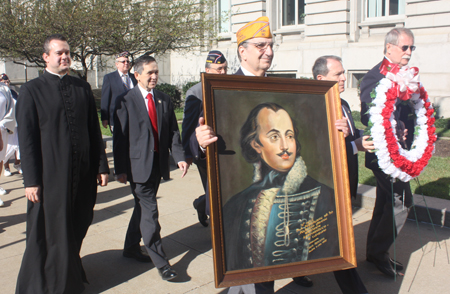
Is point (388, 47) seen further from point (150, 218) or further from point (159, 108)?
point (150, 218)

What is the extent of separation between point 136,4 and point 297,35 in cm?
649

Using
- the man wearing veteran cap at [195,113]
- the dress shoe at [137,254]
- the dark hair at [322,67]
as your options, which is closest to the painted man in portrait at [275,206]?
the dark hair at [322,67]

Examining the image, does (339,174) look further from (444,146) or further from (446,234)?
(444,146)

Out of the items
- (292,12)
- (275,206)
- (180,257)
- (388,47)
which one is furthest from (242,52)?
(292,12)

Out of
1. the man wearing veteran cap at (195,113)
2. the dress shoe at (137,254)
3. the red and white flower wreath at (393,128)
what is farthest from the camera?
the dress shoe at (137,254)

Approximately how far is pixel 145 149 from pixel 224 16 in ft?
55.8

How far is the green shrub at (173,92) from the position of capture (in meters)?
20.9

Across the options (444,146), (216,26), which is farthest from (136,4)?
(444,146)

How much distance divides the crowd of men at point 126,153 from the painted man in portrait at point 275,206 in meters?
0.02

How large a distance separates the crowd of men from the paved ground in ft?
0.50

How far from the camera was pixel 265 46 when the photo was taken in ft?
10.2

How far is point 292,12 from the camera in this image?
1800 centimetres

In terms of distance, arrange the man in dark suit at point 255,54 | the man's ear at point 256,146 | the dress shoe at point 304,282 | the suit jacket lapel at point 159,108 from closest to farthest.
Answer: the man's ear at point 256,146
the man in dark suit at point 255,54
the dress shoe at point 304,282
the suit jacket lapel at point 159,108

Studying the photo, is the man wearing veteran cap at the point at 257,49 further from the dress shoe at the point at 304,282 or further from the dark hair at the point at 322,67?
the dress shoe at the point at 304,282
